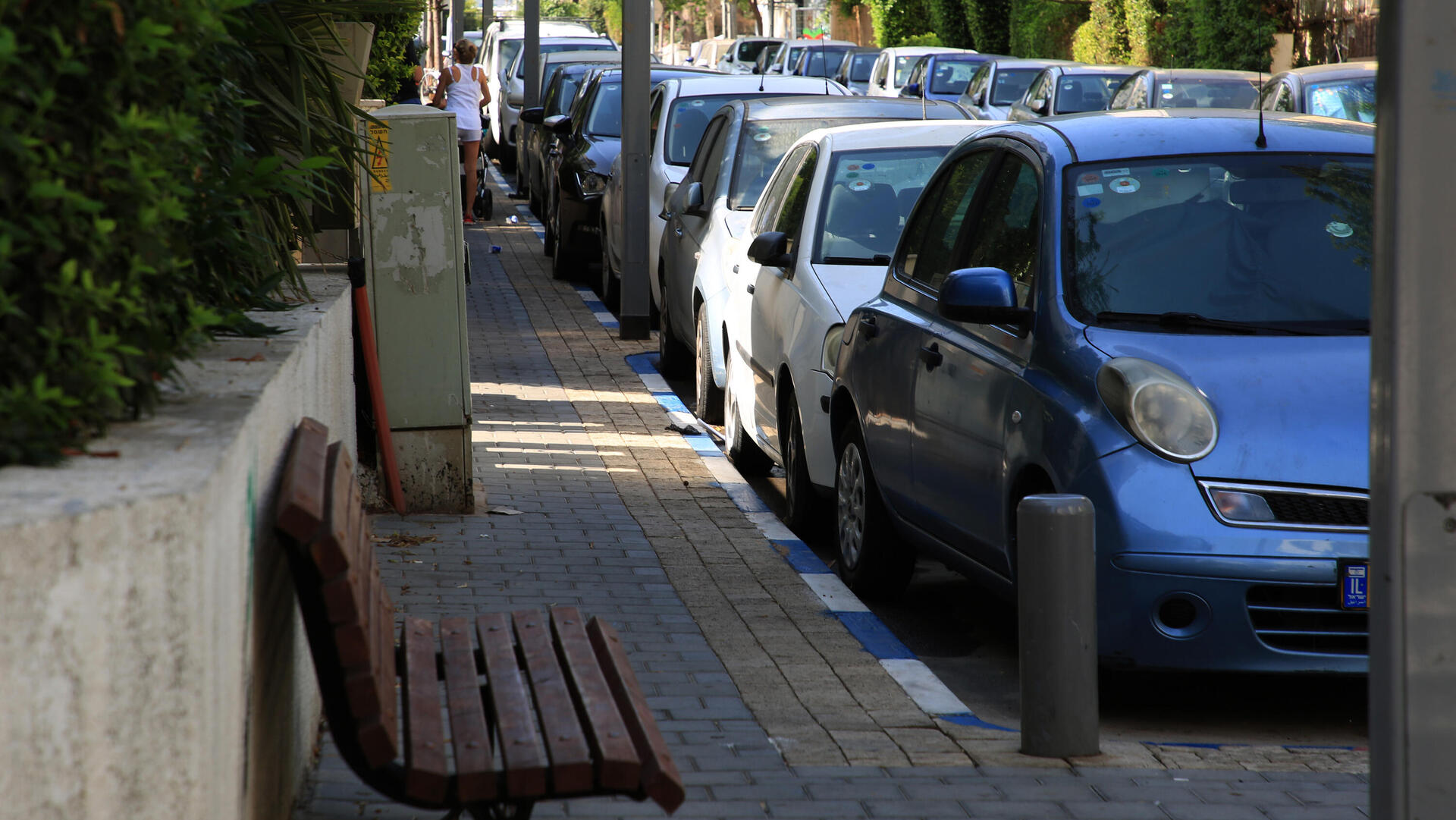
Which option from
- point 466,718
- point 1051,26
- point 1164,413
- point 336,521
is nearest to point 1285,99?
point 1164,413

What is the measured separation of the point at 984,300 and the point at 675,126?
27.8 feet

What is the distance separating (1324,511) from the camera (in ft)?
15.2

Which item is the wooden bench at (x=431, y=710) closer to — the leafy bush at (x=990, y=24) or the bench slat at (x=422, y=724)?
the bench slat at (x=422, y=724)

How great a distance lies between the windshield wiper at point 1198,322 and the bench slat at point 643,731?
211cm

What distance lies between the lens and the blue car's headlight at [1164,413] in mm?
4719

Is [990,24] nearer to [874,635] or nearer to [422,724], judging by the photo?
[874,635]

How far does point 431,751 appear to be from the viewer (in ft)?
10.0

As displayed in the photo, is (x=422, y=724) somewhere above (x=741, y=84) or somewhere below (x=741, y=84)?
below

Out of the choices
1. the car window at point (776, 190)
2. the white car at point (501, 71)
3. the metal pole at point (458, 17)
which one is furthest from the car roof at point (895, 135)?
the metal pole at point (458, 17)

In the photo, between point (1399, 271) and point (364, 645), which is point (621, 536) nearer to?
point (364, 645)

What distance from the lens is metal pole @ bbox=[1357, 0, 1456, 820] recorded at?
2572 mm

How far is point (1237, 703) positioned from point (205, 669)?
360 cm

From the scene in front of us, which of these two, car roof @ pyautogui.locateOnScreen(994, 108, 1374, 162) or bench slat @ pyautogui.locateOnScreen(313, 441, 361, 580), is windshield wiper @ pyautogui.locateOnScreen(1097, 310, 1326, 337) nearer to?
car roof @ pyautogui.locateOnScreen(994, 108, 1374, 162)

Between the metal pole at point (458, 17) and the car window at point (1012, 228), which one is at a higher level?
the metal pole at point (458, 17)
